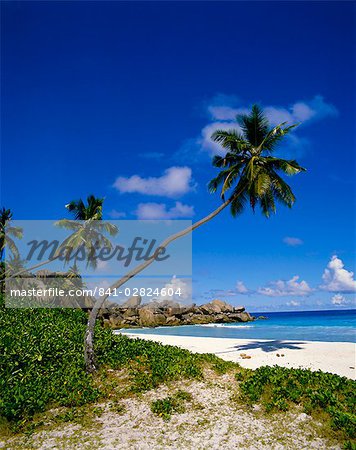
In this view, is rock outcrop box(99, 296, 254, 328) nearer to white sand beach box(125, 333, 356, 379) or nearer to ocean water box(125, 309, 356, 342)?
ocean water box(125, 309, 356, 342)

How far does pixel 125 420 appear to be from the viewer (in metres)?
8.41

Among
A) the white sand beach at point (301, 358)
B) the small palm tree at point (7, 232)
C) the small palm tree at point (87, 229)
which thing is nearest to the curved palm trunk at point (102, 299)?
the white sand beach at point (301, 358)

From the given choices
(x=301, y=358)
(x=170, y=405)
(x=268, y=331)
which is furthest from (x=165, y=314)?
(x=170, y=405)

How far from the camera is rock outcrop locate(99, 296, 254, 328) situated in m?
49.0

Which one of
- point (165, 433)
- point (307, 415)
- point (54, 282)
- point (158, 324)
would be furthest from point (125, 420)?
point (158, 324)

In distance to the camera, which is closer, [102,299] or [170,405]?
[170,405]

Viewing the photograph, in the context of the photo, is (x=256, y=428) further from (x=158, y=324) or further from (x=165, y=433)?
(x=158, y=324)

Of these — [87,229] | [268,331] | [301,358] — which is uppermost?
[87,229]

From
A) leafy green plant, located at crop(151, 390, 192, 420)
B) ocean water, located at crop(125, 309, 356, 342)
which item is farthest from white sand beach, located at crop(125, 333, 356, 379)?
ocean water, located at crop(125, 309, 356, 342)

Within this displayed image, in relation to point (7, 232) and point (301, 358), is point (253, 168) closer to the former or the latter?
point (301, 358)

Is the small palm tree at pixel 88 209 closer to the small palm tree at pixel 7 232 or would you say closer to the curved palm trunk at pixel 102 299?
the small palm tree at pixel 7 232

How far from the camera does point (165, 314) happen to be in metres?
56.4

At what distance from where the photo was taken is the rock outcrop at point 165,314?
49.0 meters

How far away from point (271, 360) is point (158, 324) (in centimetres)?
3653
